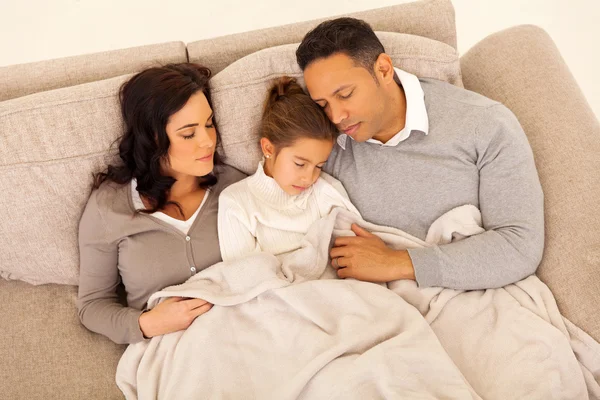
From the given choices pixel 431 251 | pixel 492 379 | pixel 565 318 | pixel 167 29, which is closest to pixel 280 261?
pixel 431 251

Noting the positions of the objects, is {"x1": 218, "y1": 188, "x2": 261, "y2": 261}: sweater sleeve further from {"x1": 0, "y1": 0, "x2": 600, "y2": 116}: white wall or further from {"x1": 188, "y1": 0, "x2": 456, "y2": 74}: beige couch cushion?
{"x1": 0, "y1": 0, "x2": 600, "y2": 116}: white wall

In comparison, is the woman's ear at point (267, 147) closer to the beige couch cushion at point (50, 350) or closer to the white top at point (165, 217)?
the white top at point (165, 217)

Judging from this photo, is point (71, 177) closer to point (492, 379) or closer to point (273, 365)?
point (273, 365)

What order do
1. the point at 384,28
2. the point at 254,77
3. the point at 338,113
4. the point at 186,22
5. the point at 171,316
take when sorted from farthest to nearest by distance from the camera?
the point at 186,22
the point at 384,28
the point at 254,77
the point at 338,113
the point at 171,316

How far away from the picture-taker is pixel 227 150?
1990 millimetres

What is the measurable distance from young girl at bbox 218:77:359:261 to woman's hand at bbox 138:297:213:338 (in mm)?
204

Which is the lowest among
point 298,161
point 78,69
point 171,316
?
point 171,316

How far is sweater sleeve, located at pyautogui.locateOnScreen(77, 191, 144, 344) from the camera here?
1.79 m

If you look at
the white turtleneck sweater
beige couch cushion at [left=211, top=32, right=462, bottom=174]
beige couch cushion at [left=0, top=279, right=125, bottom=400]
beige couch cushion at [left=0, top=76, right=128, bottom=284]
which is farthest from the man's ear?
beige couch cushion at [left=0, top=279, right=125, bottom=400]

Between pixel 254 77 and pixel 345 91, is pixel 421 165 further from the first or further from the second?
pixel 254 77

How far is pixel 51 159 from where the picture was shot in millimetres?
1838

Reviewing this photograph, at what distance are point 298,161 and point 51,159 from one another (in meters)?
0.81

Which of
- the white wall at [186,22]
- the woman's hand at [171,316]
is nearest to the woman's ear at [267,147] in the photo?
the woman's hand at [171,316]

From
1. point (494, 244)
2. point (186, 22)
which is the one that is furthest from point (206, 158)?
point (186, 22)
